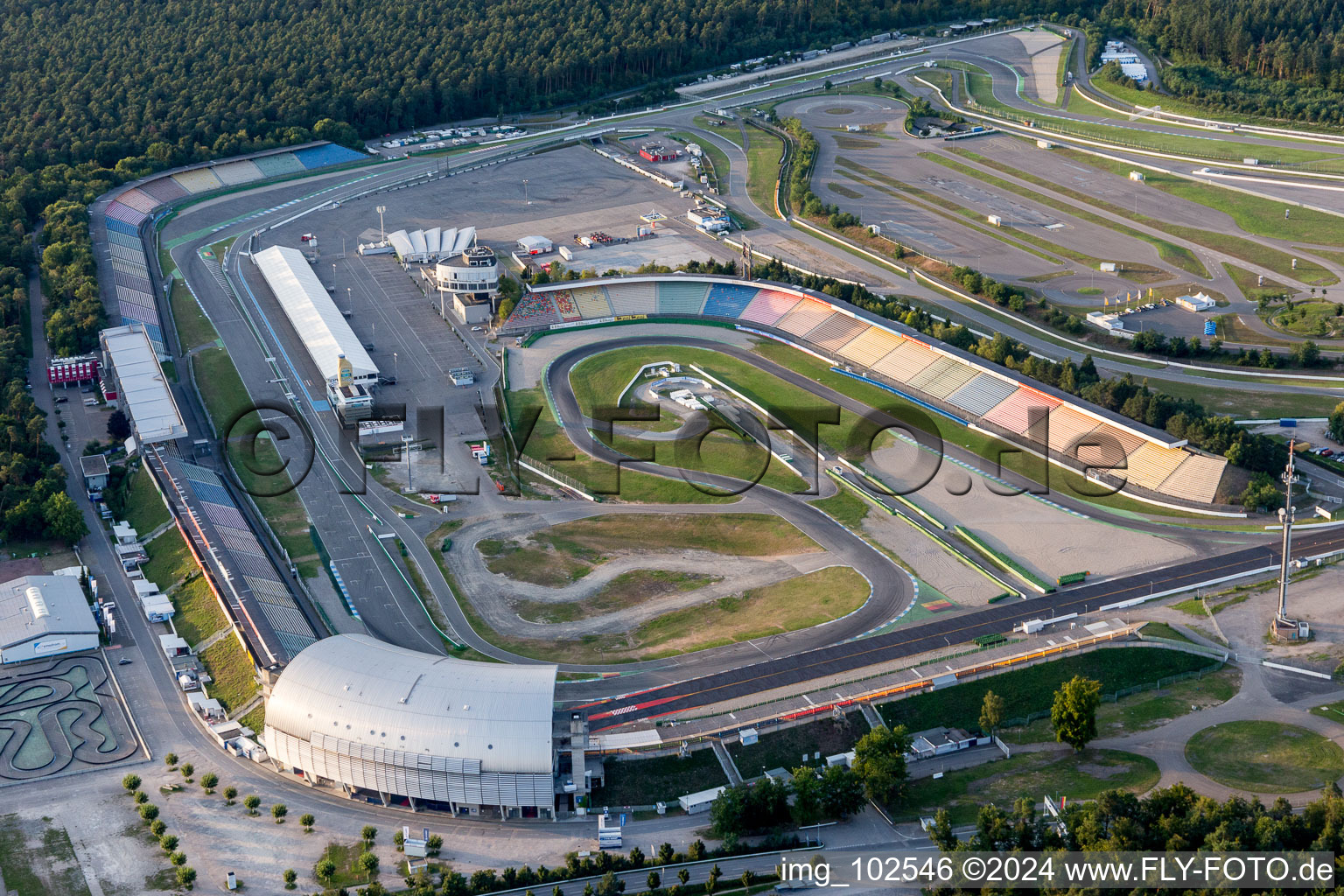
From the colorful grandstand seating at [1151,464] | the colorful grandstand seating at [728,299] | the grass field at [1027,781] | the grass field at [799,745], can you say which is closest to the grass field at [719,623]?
the grass field at [799,745]

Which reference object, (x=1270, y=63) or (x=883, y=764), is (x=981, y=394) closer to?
(x=883, y=764)

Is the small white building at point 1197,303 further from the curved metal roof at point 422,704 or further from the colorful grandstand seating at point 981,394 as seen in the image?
the curved metal roof at point 422,704

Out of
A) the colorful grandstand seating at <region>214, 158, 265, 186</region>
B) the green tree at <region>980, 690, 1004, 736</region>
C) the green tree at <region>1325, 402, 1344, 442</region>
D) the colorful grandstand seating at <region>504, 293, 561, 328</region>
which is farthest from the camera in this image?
the colorful grandstand seating at <region>214, 158, 265, 186</region>

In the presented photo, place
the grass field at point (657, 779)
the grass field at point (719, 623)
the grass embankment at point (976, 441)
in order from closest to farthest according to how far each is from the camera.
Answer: the grass field at point (657, 779) → the grass field at point (719, 623) → the grass embankment at point (976, 441)

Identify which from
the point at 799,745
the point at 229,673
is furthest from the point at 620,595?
the point at 229,673

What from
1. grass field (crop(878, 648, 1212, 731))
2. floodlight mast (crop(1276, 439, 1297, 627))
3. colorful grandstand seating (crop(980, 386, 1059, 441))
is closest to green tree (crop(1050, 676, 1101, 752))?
grass field (crop(878, 648, 1212, 731))

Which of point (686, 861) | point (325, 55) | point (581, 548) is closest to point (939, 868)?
point (686, 861)

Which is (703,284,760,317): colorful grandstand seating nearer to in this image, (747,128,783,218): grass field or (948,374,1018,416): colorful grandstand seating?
(948,374,1018,416): colorful grandstand seating
